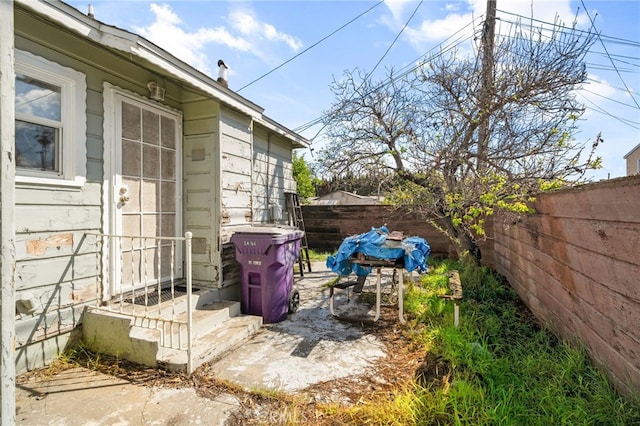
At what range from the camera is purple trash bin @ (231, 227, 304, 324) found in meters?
3.72

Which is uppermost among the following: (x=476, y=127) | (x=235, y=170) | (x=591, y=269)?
(x=476, y=127)

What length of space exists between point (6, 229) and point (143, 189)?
9.50ft

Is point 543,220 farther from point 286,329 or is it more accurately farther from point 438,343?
point 286,329

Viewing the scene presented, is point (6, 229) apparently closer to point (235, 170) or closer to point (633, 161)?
point (235, 170)

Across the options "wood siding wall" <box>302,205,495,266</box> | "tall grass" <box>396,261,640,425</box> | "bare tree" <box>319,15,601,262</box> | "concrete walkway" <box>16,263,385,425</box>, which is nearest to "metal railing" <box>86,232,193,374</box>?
"concrete walkway" <box>16,263,385,425</box>

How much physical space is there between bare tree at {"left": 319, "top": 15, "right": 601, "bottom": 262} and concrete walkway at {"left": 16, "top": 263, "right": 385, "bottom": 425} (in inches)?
101

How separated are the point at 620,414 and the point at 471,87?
465cm

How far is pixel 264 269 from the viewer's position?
378 cm

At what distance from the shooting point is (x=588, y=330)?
2473 millimetres

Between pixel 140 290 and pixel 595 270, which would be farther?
pixel 140 290

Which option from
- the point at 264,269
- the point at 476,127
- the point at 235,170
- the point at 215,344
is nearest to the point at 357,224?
the point at 476,127

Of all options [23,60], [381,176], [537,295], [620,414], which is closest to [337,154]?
[381,176]

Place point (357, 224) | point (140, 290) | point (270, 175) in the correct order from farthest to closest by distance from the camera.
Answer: point (357, 224)
point (270, 175)
point (140, 290)

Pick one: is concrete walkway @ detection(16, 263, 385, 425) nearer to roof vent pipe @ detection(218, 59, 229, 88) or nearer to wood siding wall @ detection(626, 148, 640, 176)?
roof vent pipe @ detection(218, 59, 229, 88)
